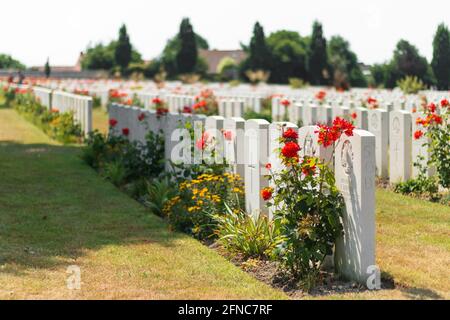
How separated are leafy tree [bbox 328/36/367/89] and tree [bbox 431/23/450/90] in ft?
58.4

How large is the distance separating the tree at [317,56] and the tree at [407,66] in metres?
12.5

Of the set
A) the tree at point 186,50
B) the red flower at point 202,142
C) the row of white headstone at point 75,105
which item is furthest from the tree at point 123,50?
the red flower at point 202,142

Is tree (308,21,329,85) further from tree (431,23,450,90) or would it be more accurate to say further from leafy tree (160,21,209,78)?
tree (431,23,450,90)

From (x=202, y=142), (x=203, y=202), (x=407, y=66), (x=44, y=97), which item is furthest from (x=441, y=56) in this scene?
(x=203, y=202)

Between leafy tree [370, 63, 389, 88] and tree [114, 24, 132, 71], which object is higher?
tree [114, 24, 132, 71]

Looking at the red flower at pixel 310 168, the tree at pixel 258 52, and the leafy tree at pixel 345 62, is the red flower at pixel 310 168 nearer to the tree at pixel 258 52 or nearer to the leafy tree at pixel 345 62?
the leafy tree at pixel 345 62

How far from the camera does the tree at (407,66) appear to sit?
54.2 metres

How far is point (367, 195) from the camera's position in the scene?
6305 mm

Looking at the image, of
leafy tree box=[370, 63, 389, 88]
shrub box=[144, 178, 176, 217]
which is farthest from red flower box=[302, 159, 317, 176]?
leafy tree box=[370, 63, 389, 88]

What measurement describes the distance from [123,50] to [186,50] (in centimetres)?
848

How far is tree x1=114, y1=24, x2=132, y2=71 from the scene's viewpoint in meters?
83.8

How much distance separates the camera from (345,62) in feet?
234

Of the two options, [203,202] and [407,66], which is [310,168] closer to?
[203,202]
